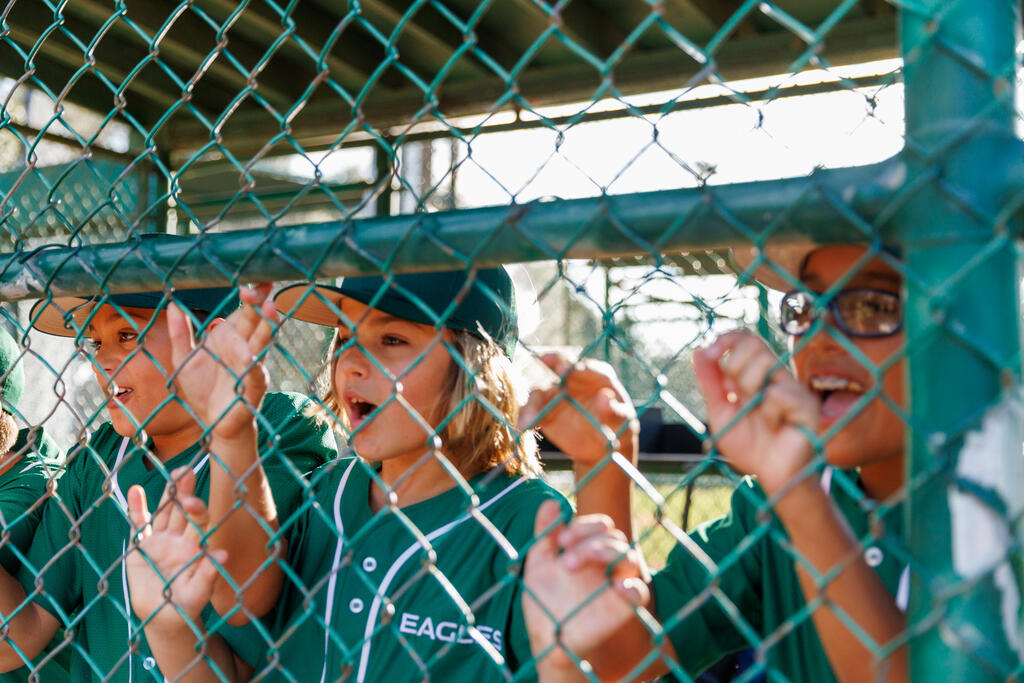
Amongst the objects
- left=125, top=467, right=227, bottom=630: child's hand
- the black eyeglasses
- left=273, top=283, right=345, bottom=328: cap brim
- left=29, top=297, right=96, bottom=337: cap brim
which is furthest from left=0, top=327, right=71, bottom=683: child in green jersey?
the black eyeglasses

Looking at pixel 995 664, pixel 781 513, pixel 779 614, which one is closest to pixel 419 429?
pixel 779 614

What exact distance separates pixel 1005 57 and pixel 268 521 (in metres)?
1.44

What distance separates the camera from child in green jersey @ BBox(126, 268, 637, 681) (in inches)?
66.2

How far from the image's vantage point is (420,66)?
512 centimetres

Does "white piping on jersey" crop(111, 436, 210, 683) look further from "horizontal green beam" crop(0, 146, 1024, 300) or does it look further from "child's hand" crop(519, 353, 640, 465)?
"child's hand" crop(519, 353, 640, 465)

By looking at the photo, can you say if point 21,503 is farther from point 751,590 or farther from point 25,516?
point 751,590

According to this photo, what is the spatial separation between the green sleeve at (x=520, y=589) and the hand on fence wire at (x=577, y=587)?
0.24 meters

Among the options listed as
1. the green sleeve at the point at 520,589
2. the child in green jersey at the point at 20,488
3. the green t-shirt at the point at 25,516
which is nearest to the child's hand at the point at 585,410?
the green sleeve at the point at 520,589

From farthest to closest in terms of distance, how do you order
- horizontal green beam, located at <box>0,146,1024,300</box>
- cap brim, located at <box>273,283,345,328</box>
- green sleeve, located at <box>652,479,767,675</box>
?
cap brim, located at <box>273,283,345,328</box>
green sleeve, located at <box>652,479,767,675</box>
horizontal green beam, located at <box>0,146,1024,300</box>

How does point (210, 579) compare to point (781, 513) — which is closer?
point (781, 513)

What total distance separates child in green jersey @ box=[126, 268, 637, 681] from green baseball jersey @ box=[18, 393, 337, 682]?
0.15 metres

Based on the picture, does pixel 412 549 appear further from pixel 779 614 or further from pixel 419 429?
pixel 779 614

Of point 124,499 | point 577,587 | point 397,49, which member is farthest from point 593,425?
point 397,49

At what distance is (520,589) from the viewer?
171 centimetres
